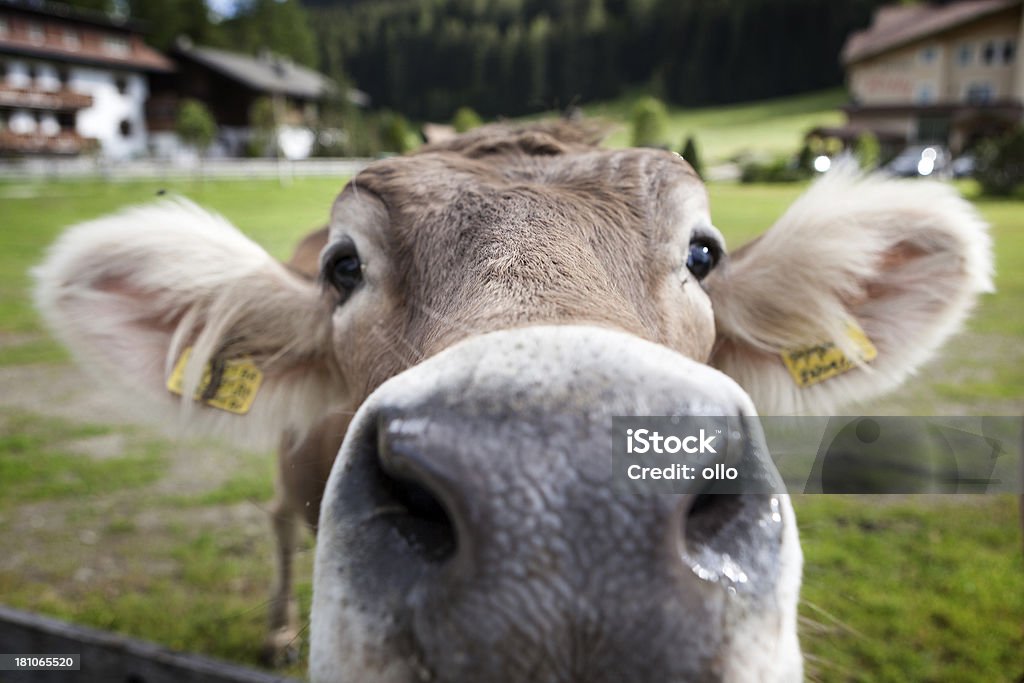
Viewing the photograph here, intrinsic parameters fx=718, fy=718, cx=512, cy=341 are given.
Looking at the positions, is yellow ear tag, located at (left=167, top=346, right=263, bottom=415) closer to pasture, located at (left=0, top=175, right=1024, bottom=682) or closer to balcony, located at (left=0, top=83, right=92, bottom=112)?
pasture, located at (left=0, top=175, right=1024, bottom=682)

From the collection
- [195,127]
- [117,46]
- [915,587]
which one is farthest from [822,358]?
[117,46]

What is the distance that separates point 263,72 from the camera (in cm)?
5681

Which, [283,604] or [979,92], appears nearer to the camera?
[283,604]

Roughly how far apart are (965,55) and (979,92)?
2.92 meters

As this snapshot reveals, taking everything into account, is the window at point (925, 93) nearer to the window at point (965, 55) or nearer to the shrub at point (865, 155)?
the window at point (965, 55)

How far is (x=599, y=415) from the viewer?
98cm

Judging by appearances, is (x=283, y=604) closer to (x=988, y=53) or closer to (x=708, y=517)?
(x=708, y=517)

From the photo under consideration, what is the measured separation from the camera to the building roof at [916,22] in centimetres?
4284

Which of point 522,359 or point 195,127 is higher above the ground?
point 195,127

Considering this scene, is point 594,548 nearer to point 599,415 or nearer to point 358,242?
point 599,415

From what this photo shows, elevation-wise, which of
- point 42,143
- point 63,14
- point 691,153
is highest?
point 63,14

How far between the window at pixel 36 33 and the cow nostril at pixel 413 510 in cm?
6153

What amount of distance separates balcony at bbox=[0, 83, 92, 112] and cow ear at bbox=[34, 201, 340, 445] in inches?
2144
